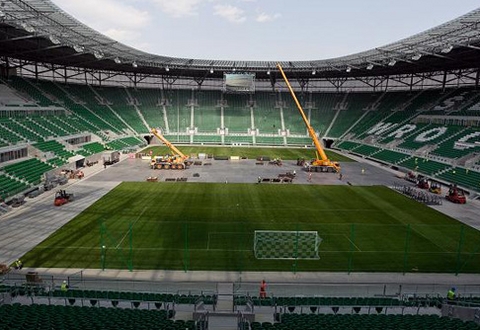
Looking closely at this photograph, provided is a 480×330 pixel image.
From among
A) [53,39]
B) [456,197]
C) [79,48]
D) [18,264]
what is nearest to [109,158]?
[79,48]

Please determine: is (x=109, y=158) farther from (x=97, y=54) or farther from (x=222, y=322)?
(x=222, y=322)

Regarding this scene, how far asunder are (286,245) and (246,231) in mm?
3916

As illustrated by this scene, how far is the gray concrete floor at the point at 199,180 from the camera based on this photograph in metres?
21.3

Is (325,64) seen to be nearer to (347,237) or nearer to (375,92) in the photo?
(375,92)

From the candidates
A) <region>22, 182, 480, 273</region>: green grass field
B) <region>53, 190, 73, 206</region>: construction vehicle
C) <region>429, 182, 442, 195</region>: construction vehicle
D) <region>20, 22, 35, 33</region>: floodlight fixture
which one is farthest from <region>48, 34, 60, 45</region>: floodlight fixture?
<region>429, 182, 442, 195</region>: construction vehicle

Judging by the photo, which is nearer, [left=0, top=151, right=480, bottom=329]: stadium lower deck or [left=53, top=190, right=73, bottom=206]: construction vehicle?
[left=0, top=151, right=480, bottom=329]: stadium lower deck

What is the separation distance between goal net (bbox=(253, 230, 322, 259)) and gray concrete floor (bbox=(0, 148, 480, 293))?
257 cm

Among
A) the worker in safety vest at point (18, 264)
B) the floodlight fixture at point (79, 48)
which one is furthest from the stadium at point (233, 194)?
the floodlight fixture at point (79, 48)

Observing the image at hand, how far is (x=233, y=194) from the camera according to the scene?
40312 millimetres

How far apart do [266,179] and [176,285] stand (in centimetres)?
2861

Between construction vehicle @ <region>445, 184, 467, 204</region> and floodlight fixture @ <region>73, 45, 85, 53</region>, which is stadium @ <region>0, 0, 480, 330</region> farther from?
floodlight fixture @ <region>73, 45, 85, 53</region>

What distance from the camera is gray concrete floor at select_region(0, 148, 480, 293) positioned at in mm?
21312

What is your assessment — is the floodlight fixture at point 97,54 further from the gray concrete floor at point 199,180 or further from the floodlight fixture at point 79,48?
the gray concrete floor at point 199,180

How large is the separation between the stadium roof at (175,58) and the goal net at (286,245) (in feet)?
113
